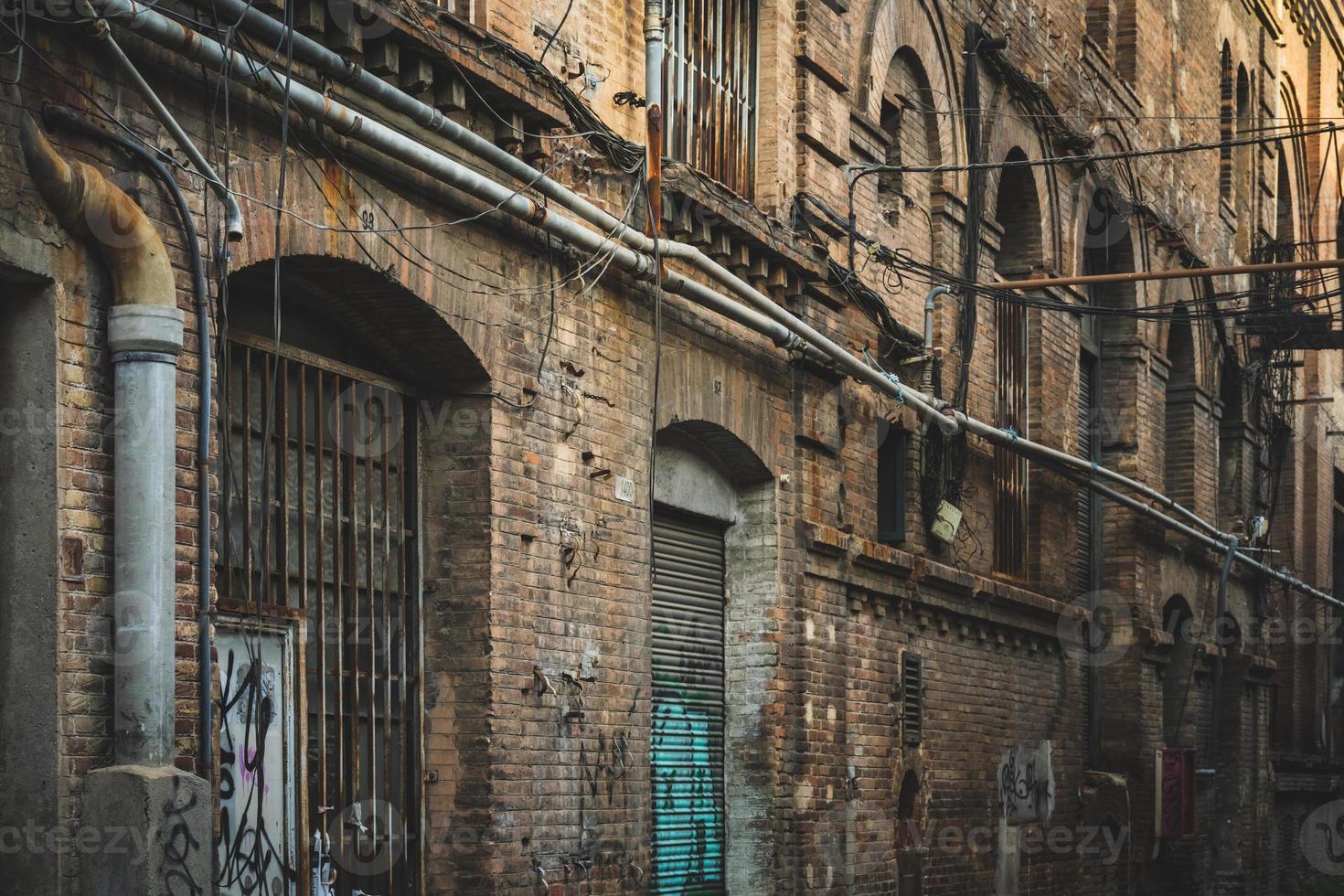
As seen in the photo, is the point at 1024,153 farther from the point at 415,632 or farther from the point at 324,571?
the point at 324,571

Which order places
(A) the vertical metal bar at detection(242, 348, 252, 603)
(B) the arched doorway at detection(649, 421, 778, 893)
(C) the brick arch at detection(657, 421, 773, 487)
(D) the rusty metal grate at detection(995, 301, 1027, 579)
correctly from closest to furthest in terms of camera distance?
1. (A) the vertical metal bar at detection(242, 348, 252, 603)
2. (C) the brick arch at detection(657, 421, 773, 487)
3. (B) the arched doorway at detection(649, 421, 778, 893)
4. (D) the rusty metal grate at detection(995, 301, 1027, 579)

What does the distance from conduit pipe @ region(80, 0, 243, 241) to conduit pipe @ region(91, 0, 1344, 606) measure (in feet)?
0.34

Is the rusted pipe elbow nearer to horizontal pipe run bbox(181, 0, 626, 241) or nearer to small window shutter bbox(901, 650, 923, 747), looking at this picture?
horizontal pipe run bbox(181, 0, 626, 241)

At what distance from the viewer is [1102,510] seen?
21047mm

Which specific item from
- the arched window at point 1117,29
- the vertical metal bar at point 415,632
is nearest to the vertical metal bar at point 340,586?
the vertical metal bar at point 415,632

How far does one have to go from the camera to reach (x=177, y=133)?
7.61m

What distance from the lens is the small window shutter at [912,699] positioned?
15062 millimetres

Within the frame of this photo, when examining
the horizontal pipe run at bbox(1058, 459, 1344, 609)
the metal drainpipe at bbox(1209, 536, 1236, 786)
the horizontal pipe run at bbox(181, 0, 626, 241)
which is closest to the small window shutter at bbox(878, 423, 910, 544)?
the horizontal pipe run at bbox(1058, 459, 1344, 609)

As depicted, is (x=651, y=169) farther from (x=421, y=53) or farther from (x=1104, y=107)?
(x=1104, y=107)

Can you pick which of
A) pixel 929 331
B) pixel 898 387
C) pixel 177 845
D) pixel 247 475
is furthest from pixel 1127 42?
pixel 177 845

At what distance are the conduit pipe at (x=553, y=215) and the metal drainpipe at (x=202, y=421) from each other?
0.47m

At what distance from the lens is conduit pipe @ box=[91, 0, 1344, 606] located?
7.68m

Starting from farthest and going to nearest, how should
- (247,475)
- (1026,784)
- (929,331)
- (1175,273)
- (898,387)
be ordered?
1. (1026,784)
2. (929,331)
3. (1175,273)
4. (898,387)
5. (247,475)

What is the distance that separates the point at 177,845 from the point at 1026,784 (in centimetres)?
1162
